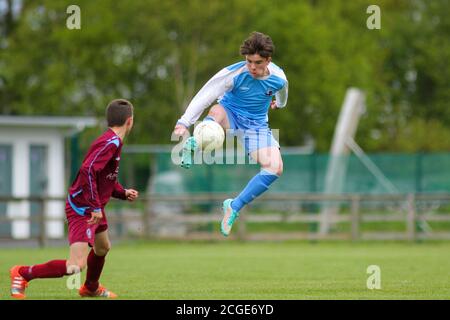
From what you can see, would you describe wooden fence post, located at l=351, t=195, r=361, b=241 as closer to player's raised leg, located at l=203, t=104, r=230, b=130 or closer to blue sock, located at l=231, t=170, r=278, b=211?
blue sock, located at l=231, t=170, r=278, b=211

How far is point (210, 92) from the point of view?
10172 millimetres

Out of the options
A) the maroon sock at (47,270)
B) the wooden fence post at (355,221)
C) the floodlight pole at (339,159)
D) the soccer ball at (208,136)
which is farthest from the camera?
the floodlight pole at (339,159)

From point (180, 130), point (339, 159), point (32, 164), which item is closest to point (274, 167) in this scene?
→ point (180, 130)

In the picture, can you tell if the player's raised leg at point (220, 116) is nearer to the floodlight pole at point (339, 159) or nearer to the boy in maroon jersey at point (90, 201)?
the boy in maroon jersey at point (90, 201)

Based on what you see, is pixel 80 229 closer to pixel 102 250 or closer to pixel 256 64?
pixel 102 250

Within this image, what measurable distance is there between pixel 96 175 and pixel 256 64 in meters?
2.04

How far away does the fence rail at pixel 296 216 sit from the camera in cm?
2311

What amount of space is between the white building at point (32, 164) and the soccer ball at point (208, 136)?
49.7ft

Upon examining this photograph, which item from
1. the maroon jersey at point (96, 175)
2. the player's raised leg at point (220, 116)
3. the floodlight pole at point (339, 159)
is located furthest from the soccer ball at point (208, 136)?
the floodlight pole at point (339, 159)

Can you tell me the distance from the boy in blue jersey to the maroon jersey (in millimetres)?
1096

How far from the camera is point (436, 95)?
170ft

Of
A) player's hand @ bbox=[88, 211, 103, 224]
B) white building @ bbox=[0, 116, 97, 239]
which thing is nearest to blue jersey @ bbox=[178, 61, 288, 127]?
player's hand @ bbox=[88, 211, 103, 224]
